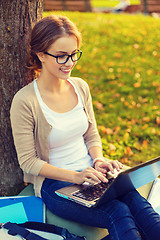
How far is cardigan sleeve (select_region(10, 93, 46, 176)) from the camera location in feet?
8.17

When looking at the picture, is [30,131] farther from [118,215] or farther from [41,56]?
[118,215]

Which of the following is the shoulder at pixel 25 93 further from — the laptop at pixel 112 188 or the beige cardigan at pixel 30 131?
the laptop at pixel 112 188

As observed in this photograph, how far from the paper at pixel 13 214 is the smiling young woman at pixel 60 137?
191 mm

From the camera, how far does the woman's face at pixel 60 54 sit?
95.9 inches

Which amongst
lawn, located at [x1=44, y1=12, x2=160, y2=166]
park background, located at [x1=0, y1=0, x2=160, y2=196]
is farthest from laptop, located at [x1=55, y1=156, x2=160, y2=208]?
lawn, located at [x1=44, y1=12, x2=160, y2=166]

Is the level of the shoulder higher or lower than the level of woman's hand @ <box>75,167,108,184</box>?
higher

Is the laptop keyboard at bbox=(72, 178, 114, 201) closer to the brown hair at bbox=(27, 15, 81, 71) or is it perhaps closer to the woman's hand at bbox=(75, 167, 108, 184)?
the woman's hand at bbox=(75, 167, 108, 184)

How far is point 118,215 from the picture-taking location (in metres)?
2.21

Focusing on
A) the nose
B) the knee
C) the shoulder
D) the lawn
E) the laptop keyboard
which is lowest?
the lawn

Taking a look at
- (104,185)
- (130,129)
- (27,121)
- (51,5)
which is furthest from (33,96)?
(51,5)

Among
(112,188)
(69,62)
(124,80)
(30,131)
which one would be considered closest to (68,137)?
(30,131)

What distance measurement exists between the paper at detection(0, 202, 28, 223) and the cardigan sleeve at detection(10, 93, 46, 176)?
13.0 inches

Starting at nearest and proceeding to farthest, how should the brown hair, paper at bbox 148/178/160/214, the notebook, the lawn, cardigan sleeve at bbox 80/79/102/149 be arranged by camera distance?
the brown hair, the notebook, paper at bbox 148/178/160/214, cardigan sleeve at bbox 80/79/102/149, the lawn

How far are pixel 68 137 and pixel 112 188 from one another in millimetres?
684
